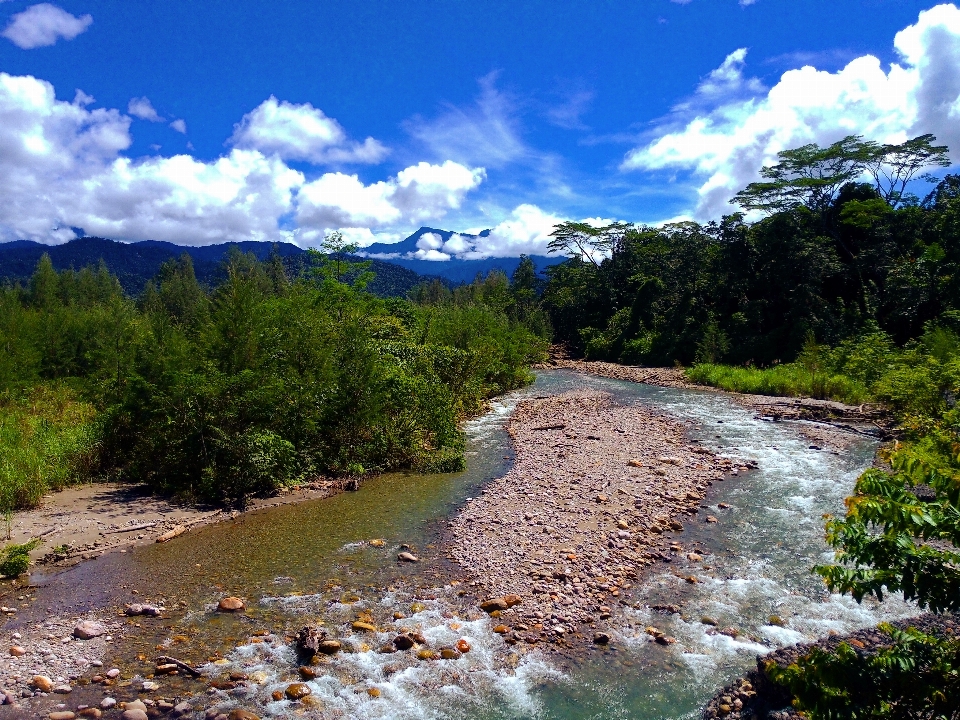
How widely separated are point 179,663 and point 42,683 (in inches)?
51.9

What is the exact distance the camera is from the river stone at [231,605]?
7.85 metres

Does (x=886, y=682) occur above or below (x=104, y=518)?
above

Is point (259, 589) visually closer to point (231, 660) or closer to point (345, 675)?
point (231, 660)

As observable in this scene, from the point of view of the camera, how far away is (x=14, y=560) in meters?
8.62

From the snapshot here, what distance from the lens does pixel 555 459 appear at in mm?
15805

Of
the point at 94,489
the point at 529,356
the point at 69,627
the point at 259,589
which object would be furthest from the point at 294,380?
the point at 529,356

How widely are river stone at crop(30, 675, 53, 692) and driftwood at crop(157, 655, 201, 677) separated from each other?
1.02m

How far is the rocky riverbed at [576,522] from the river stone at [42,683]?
16.5 feet

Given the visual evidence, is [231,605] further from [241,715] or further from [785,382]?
[785,382]

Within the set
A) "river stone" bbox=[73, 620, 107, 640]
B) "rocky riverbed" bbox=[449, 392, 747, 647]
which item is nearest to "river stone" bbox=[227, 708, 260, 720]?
"river stone" bbox=[73, 620, 107, 640]

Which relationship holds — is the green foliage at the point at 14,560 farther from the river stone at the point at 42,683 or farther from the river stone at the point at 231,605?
the river stone at the point at 231,605

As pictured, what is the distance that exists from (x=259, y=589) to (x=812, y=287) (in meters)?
36.3

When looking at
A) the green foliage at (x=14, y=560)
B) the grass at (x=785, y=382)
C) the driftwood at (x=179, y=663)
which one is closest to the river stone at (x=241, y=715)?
the driftwood at (x=179, y=663)

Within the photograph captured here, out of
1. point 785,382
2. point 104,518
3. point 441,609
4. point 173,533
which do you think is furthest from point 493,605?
point 785,382
